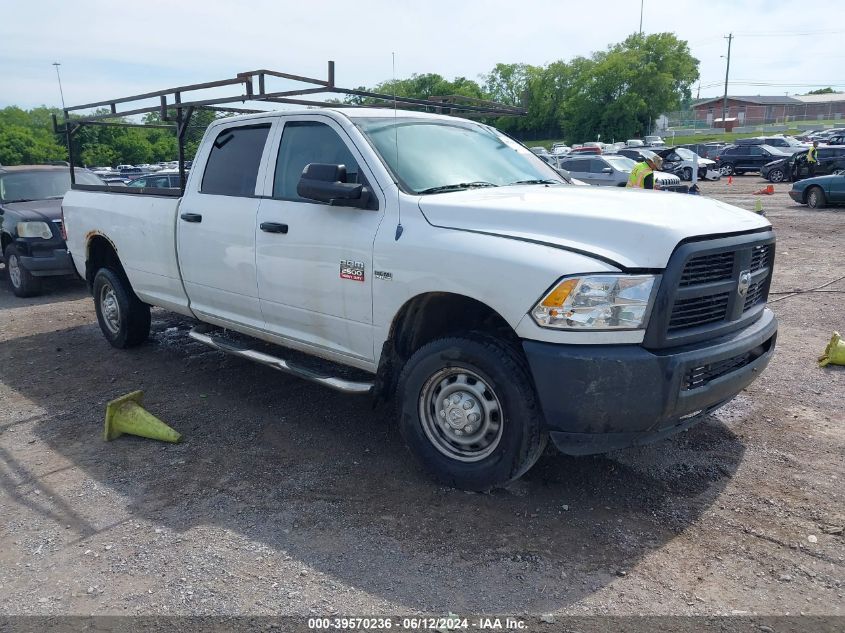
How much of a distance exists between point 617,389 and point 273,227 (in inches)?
100

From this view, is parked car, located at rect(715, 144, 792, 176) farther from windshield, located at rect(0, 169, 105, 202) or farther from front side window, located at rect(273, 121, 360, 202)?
front side window, located at rect(273, 121, 360, 202)

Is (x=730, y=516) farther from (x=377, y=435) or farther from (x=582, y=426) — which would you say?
(x=377, y=435)

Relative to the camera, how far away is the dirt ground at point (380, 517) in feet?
10.0

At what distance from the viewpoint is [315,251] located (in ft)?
14.5

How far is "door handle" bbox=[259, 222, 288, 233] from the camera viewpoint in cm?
462

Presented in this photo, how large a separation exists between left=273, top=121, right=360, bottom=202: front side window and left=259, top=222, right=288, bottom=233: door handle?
0.69 feet

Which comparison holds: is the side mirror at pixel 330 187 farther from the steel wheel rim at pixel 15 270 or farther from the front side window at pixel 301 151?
the steel wheel rim at pixel 15 270

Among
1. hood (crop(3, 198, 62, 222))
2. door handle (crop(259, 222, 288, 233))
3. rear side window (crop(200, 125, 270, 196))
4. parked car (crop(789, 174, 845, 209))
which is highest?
rear side window (crop(200, 125, 270, 196))

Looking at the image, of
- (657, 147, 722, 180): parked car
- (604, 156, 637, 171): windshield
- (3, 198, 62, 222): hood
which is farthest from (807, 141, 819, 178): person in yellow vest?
(3, 198, 62, 222): hood

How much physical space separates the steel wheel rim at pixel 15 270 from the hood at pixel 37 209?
624 mm

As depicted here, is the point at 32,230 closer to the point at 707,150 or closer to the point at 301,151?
the point at 301,151

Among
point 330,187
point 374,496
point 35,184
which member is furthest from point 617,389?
point 35,184

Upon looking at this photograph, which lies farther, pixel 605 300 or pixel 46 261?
pixel 46 261

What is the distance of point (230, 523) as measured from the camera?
368 cm
